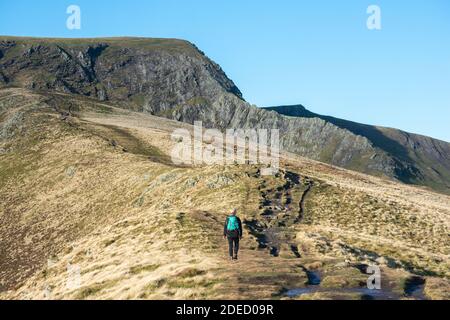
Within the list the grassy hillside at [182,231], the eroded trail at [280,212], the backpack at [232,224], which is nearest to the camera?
the grassy hillside at [182,231]

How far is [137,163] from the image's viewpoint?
7731cm

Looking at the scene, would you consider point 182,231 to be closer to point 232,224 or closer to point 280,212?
point 232,224

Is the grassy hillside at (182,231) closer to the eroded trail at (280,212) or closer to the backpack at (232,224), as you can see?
the eroded trail at (280,212)

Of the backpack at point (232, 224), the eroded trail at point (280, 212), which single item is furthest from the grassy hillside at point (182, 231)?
the backpack at point (232, 224)

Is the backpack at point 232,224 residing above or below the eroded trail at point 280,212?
above

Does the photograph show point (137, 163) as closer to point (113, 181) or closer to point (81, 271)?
point (113, 181)

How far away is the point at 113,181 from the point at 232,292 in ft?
173

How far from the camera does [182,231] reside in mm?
36094

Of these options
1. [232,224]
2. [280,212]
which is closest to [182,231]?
[232,224]

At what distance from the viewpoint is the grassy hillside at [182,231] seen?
2514 cm

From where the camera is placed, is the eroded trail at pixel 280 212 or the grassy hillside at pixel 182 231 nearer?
the grassy hillside at pixel 182 231

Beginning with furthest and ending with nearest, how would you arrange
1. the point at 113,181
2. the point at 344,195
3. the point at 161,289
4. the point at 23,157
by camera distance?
the point at 23,157, the point at 113,181, the point at 344,195, the point at 161,289

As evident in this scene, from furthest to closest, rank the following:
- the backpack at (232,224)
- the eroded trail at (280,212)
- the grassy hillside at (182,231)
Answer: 1. the eroded trail at (280,212)
2. the backpack at (232,224)
3. the grassy hillside at (182,231)
